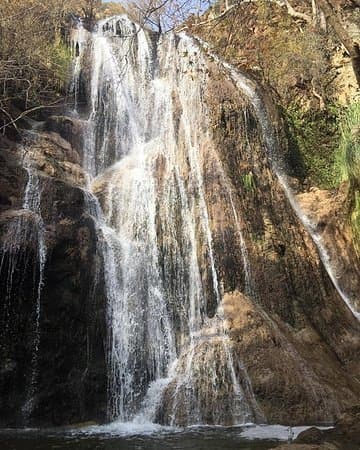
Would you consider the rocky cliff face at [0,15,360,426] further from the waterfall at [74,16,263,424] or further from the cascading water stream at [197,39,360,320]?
the cascading water stream at [197,39,360,320]

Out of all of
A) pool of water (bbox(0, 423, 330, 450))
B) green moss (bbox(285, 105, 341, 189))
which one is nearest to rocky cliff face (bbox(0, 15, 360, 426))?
pool of water (bbox(0, 423, 330, 450))

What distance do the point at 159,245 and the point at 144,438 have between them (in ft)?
16.4

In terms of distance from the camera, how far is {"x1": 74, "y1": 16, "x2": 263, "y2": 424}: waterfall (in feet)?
32.5

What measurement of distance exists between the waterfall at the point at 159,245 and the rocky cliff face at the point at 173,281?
0.12 feet

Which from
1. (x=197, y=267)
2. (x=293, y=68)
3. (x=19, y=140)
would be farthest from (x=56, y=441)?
(x=293, y=68)

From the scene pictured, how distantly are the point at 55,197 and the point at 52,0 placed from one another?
10.9 metres

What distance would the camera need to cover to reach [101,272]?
11.3 metres

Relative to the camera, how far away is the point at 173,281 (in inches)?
465

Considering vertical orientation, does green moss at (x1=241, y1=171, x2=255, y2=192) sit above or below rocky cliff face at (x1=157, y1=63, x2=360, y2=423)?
above

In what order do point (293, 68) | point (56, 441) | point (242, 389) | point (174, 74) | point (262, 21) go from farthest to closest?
point (262, 21), point (293, 68), point (174, 74), point (242, 389), point (56, 441)

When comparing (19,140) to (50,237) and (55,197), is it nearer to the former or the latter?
(55,197)

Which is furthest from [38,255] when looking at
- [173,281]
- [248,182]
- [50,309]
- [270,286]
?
[248,182]

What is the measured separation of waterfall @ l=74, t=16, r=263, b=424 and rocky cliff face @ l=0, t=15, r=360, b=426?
4 cm

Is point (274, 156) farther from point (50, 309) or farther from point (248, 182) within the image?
point (50, 309)
